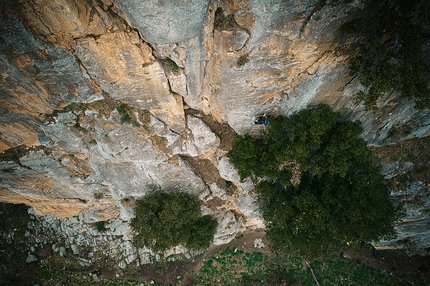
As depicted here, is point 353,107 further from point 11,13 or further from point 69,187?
point 69,187

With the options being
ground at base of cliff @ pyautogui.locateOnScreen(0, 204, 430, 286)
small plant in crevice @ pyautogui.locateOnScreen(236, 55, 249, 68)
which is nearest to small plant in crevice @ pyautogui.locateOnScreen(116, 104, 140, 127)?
small plant in crevice @ pyautogui.locateOnScreen(236, 55, 249, 68)

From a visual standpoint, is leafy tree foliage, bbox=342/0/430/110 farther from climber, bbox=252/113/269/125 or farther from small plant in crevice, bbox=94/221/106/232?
small plant in crevice, bbox=94/221/106/232

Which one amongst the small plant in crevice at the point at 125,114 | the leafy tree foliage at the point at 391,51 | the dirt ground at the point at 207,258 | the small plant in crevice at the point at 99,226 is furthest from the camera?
the small plant in crevice at the point at 99,226

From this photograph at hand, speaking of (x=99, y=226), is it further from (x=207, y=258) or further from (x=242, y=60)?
(x=242, y=60)

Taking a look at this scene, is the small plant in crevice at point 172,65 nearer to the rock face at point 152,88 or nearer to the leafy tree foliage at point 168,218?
the rock face at point 152,88

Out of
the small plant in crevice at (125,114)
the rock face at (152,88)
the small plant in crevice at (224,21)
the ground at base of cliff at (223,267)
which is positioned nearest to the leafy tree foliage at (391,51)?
the rock face at (152,88)

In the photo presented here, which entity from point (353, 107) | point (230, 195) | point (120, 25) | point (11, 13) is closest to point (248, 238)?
point (230, 195)

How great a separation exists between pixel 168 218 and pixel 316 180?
8.58 m

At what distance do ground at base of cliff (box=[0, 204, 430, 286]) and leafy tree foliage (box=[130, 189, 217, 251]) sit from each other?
4824 millimetres

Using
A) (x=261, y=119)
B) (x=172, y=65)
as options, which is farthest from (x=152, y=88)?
(x=261, y=119)

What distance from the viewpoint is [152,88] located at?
10680 millimetres

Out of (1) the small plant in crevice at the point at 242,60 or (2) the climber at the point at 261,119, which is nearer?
(1) the small plant in crevice at the point at 242,60

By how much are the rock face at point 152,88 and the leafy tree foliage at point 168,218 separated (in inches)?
27.8

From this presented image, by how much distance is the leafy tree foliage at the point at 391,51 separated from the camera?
7913mm
